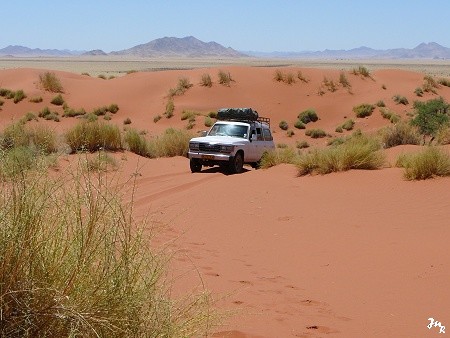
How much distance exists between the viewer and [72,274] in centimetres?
487

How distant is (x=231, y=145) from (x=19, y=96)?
3290 cm

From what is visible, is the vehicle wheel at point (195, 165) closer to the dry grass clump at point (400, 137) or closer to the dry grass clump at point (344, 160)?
the dry grass clump at point (344, 160)

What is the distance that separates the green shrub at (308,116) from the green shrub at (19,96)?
67.1 ft

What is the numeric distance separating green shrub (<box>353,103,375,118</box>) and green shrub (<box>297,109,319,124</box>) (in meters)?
2.86

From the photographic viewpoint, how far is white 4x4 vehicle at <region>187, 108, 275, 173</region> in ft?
68.4

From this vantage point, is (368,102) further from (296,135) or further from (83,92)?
(83,92)

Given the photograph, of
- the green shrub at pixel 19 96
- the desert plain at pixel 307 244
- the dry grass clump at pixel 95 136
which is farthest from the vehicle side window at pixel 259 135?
the green shrub at pixel 19 96

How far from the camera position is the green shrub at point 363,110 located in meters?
45.9

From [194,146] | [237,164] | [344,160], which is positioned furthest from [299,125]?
[344,160]

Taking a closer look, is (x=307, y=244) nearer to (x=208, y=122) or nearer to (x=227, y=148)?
(x=227, y=148)

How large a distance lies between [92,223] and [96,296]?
1.81ft

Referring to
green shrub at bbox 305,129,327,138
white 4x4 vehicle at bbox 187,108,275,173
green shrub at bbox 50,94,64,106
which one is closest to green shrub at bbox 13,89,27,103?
green shrub at bbox 50,94,64,106

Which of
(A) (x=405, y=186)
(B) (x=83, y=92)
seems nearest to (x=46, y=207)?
(A) (x=405, y=186)

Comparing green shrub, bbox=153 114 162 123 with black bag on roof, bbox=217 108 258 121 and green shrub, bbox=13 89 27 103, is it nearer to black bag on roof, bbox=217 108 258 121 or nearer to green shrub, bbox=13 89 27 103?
green shrub, bbox=13 89 27 103
